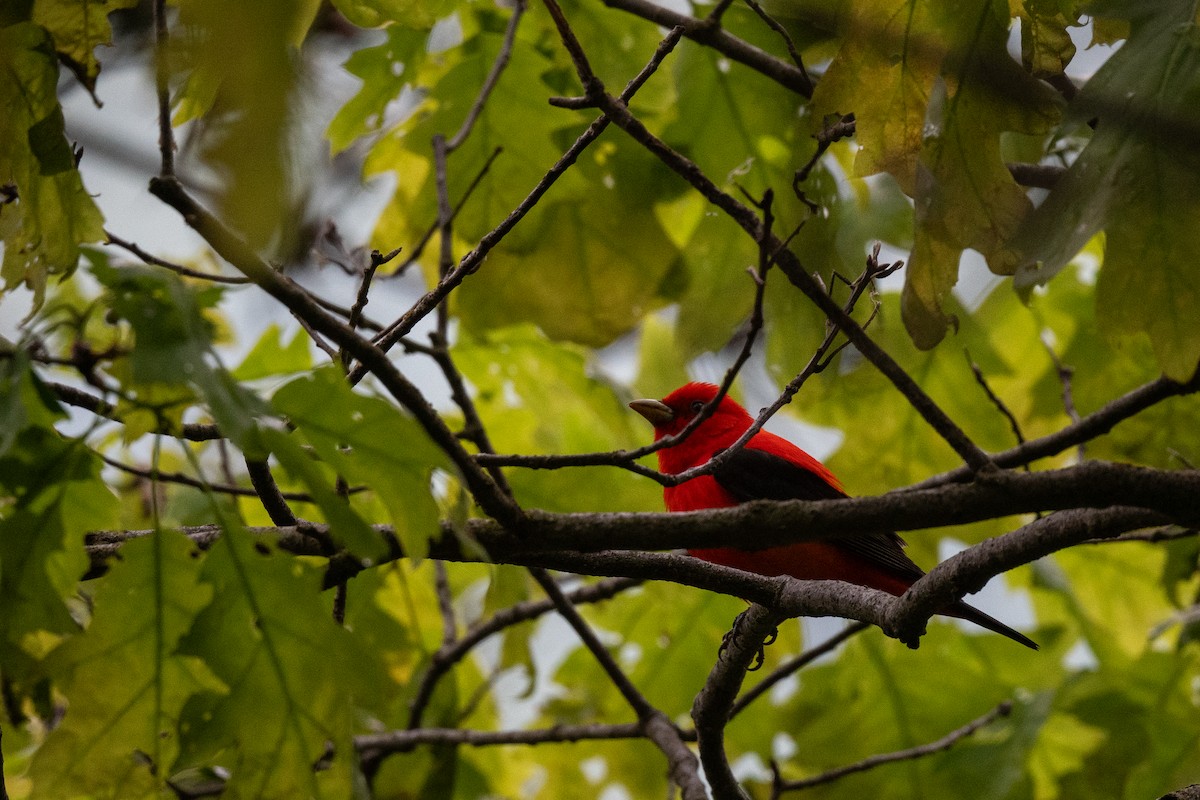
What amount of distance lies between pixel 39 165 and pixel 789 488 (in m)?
Answer: 3.14

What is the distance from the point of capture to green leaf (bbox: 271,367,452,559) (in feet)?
6.11

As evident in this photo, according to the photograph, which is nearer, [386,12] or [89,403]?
[89,403]

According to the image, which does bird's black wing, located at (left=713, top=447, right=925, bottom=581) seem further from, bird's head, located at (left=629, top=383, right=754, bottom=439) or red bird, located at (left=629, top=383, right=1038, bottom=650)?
bird's head, located at (left=629, top=383, right=754, bottom=439)

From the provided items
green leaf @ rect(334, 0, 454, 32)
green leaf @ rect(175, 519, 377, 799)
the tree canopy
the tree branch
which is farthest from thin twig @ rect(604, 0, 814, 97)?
green leaf @ rect(175, 519, 377, 799)

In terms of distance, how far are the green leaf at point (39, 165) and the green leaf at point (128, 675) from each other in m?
0.58

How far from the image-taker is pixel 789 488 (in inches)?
185

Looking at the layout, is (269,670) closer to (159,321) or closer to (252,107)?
(159,321)

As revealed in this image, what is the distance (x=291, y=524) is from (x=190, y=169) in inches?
36.2

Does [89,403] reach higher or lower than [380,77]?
lower

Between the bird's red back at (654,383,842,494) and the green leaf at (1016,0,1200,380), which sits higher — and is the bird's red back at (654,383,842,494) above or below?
above

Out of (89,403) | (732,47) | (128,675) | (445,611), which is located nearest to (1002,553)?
(128,675)

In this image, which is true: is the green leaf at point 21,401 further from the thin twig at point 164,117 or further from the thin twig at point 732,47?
the thin twig at point 732,47

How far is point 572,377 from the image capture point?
5188 mm

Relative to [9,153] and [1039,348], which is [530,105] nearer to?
[9,153]
